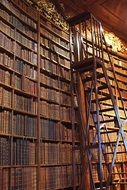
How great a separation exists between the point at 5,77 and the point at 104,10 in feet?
10.1

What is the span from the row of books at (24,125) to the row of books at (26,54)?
79cm

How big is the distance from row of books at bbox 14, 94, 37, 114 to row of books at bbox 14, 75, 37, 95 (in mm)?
105

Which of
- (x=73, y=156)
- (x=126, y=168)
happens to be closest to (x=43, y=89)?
(x=73, y=156)

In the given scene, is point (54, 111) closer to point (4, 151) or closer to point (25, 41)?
point (25, 41)

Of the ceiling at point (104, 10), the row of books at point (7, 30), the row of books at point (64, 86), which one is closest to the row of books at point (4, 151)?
the row of books at point (7, 30)

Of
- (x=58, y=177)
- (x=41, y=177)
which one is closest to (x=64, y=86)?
(x=58, y=177)

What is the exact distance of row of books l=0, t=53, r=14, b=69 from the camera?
3.15 metres

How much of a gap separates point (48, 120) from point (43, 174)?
72 cm

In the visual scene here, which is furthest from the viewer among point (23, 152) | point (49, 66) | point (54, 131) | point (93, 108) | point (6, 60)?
point (93, 108)

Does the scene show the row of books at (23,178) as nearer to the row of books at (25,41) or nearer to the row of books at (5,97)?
the row of books at (5,97)

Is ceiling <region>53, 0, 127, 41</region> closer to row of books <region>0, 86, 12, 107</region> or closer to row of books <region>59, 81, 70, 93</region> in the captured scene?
row of books <region>59, 81, 70, 93</region>

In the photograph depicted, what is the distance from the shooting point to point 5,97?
3084 millimetres

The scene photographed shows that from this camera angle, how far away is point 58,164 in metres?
3.59

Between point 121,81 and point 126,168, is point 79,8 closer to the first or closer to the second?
point 121,81
